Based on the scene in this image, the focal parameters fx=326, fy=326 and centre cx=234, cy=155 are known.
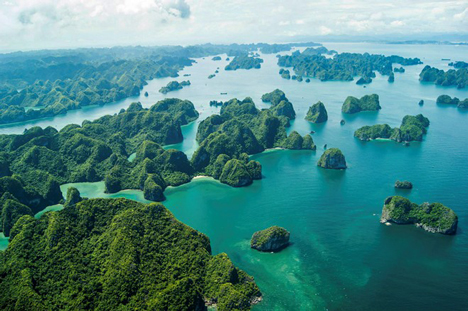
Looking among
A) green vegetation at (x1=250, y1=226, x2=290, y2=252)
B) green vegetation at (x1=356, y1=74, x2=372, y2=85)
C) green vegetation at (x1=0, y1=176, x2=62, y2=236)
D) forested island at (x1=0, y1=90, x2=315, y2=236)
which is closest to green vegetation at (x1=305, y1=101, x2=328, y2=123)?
forested island at (x1=0, y1=90, x2=315, y2=236)

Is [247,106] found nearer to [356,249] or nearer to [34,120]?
[356,249]

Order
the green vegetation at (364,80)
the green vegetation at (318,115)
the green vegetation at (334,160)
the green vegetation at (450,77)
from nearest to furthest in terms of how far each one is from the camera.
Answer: the green vegetation at (334,160) → the green vegetation at (318,115) → the green vegetation at (450,77) → the green vegetation at (364,80)

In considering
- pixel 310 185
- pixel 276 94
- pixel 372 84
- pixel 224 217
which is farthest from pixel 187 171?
pixel 372 84

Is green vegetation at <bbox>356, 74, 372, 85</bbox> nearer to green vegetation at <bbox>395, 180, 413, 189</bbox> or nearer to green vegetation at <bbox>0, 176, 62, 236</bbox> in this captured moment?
green vegetation at <bbox>395, 180, 413, 189</bbox>

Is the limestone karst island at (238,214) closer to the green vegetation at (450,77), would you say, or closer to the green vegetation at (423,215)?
the green vegetation at (423,215)

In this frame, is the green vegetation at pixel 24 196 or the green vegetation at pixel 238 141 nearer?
the green vegetation at pixel 24 196

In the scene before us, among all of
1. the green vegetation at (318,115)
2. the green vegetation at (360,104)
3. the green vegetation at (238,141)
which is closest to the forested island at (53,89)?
the green vegetation at (238,141)

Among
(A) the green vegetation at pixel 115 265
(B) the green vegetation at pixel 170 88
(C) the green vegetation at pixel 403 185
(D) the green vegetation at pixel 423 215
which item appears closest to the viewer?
(A) the green vegetation at pixel 115 265
